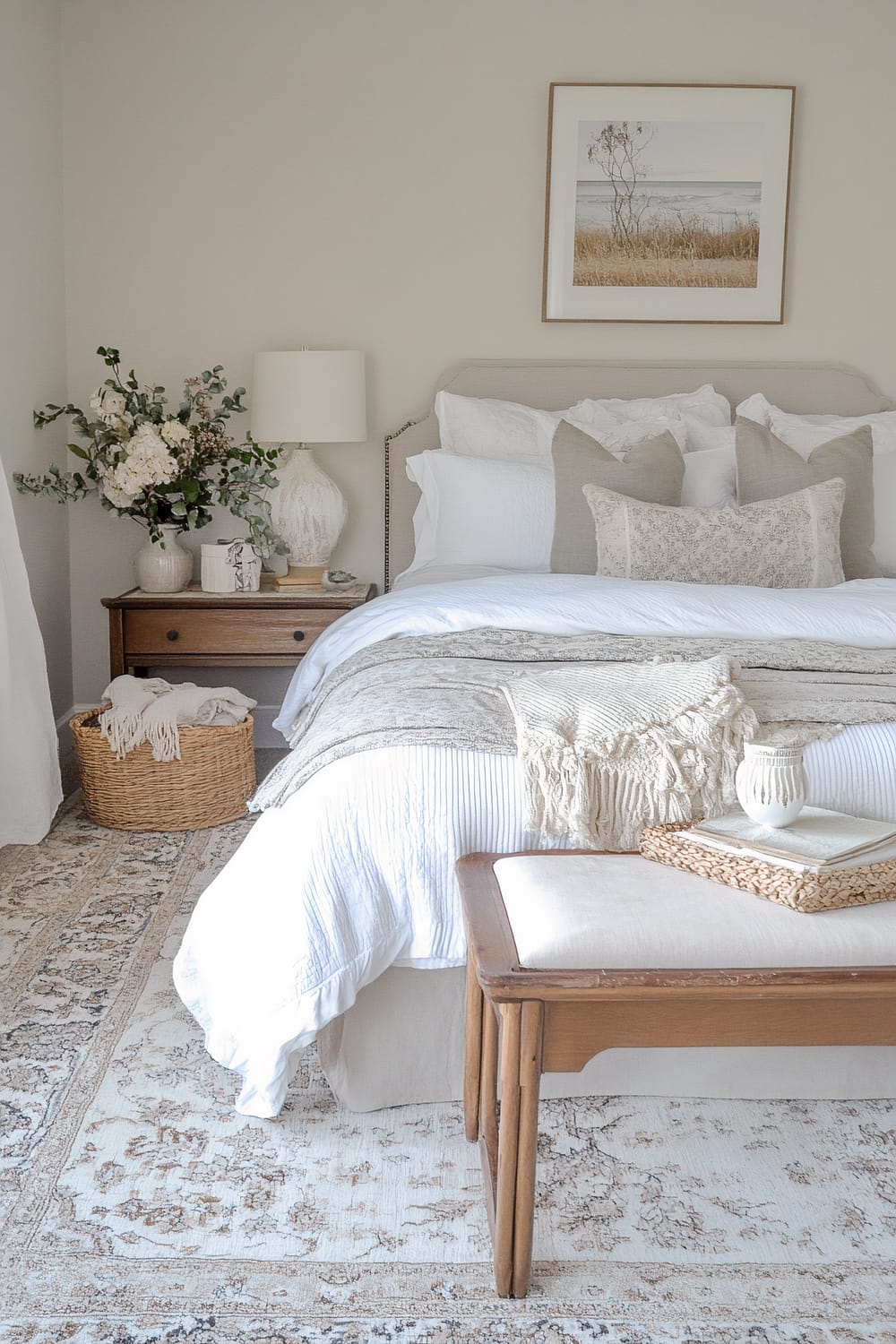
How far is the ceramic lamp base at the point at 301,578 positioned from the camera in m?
3.87

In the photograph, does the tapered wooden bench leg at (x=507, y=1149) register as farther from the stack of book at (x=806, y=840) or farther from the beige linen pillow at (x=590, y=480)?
the beige linen pillow at (x=590, y=480)

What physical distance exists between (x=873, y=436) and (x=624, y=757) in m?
2.19

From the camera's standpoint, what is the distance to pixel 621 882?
1.61 metres

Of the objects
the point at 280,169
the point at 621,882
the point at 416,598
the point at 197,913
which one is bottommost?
the point at 197,913

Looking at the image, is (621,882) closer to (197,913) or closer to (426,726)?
(426,726)

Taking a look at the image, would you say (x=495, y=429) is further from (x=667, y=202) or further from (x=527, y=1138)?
(x=527, y=1138)

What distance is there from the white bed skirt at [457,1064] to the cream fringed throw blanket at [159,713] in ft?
4.77

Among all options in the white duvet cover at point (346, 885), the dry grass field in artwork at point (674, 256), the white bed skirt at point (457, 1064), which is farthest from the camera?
the dry grass field in artwork at point (674, 256)

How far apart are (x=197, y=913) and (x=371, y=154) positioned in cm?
280

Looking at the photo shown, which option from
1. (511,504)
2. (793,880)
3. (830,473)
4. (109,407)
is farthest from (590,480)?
(793,880)

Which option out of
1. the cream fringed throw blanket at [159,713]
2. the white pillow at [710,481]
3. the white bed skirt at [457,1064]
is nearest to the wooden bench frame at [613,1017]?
the white bed skirt at [457,1064]

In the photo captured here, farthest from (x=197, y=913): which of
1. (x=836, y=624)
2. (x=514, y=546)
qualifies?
(x=514, y=546)

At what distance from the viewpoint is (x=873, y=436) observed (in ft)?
12.0

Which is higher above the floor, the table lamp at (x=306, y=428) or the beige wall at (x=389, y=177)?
the beige wall at (x=389, y=177)
